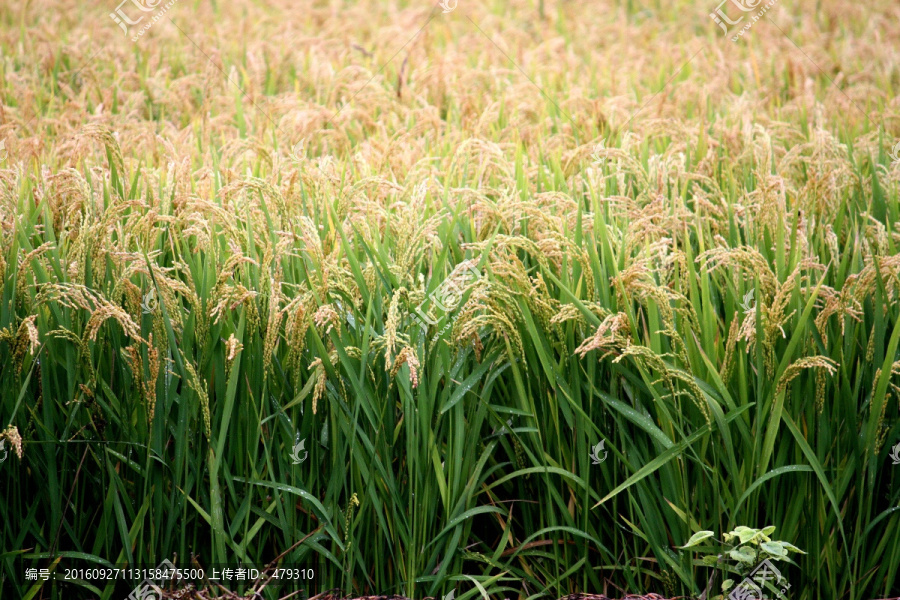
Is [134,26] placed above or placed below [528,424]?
above

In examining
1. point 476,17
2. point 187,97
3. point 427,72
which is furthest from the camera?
point 476,17

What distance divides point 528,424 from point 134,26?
5383mm

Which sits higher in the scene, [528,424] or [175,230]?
[175,230]

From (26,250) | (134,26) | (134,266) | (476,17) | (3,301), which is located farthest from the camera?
(476,17)

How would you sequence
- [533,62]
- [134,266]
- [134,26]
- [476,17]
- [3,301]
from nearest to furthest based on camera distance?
[134,266]
[3,301]
[533,62]
[134,26]
[476,17]

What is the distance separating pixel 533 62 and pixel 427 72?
85 centimetres

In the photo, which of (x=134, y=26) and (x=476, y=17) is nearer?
(x=134, y=26)

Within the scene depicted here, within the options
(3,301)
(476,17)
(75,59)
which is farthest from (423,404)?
(476,17)

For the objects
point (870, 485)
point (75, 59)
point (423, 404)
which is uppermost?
point (75, 59)

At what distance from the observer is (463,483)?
2.04 m

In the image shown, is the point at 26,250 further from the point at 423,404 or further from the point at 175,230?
the point at 423,404

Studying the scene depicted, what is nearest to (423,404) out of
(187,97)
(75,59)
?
(187,97)

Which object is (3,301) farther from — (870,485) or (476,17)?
(476,17)

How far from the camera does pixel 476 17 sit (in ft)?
21.3
